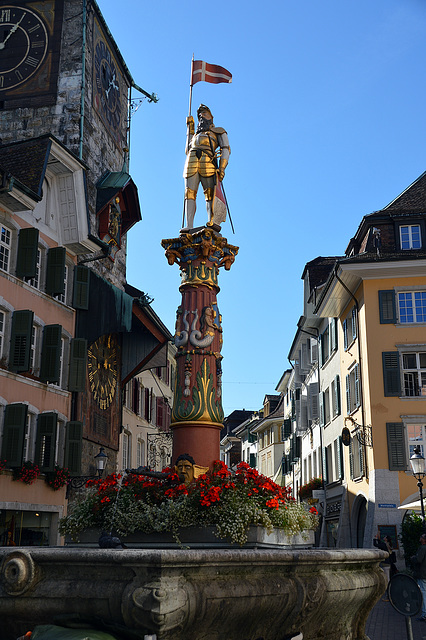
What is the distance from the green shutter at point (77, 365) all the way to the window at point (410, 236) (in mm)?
13611

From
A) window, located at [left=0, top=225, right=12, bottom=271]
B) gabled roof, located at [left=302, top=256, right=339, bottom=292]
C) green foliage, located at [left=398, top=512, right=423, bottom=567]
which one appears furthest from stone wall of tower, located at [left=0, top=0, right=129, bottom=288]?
gabled roof, located at [left=302, top=256, right=339, bottom=292]

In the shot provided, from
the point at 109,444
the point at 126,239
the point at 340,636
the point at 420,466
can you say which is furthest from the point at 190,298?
the point at 126,239

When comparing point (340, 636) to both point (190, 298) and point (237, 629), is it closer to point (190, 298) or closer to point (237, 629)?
point (237, 629)

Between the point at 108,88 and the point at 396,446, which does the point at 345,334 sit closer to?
the point at 396,446

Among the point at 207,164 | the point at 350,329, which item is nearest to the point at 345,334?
the point at 350,329

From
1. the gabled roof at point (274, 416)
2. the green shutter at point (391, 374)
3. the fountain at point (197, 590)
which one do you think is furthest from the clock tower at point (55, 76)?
the gabled roof at point (274, 416)

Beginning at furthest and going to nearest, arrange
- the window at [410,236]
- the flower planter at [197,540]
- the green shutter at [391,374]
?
the window at [410,236] < the green shutter at [391,374] < the flower planter at [197,540]

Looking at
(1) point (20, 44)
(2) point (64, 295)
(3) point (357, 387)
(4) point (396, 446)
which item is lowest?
(4) point (396, 446)

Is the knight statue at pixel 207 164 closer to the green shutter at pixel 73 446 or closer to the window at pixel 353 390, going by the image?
the green shutter at pixel 73 446

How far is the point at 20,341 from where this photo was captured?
21.2 metres

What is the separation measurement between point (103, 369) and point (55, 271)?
17.9 feet

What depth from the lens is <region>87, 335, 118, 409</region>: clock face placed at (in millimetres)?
26562

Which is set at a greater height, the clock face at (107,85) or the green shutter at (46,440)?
the clock face at (107,85)

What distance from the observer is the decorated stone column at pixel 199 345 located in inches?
421
